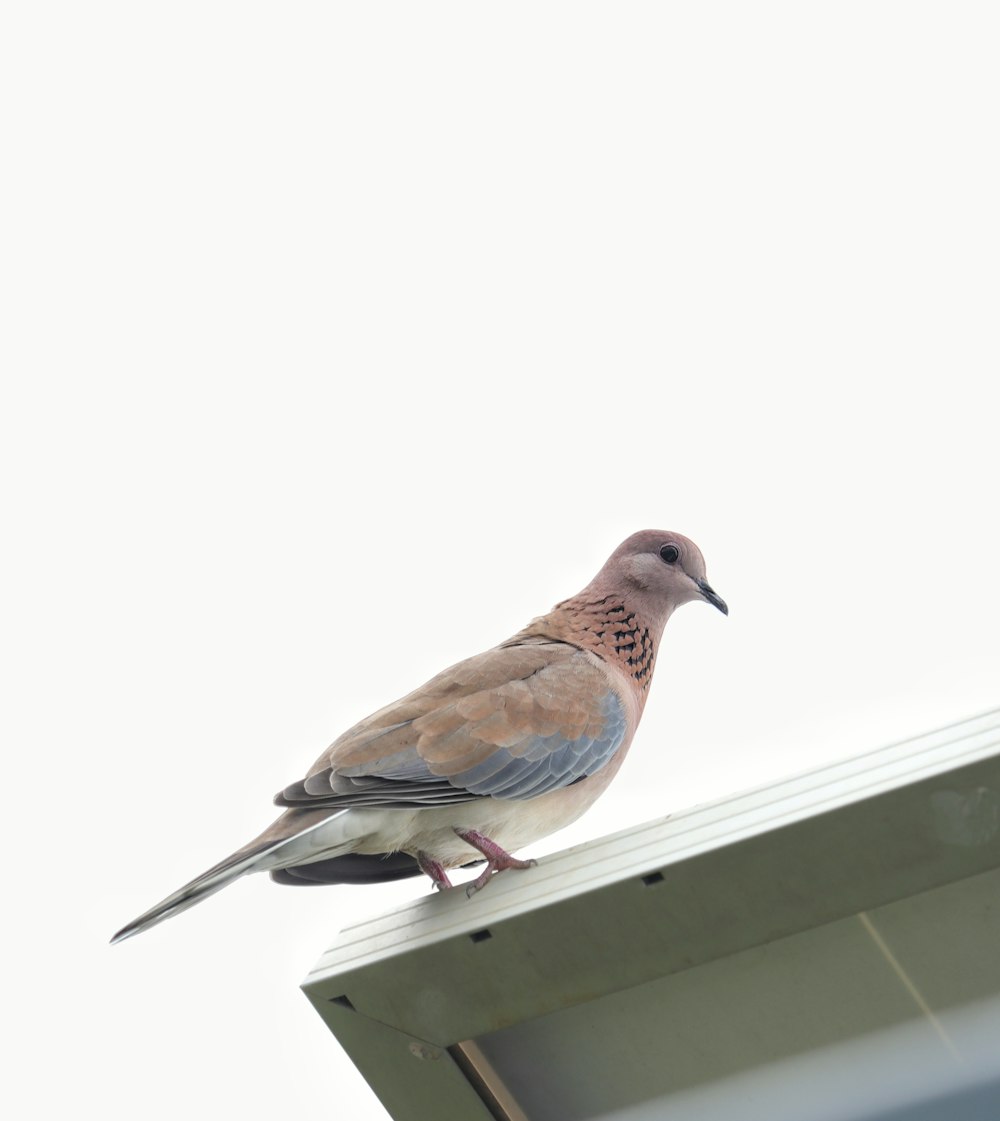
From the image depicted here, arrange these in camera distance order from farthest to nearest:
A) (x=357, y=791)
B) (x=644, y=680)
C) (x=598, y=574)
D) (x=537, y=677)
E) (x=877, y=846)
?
(x=598, y=574) < (x=644, y=680) < (x=537, y=677) < (x=357, y=791) < (x=877, y=846)

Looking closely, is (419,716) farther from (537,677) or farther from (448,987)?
(448,987)

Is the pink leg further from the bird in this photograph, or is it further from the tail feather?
the tail feather

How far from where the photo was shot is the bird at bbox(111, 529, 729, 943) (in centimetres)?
278

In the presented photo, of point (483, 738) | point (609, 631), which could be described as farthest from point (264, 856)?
point (609, 631)

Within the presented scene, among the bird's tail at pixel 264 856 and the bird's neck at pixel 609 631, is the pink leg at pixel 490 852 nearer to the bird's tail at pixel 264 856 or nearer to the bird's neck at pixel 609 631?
the bird's tail at pixel 264 856

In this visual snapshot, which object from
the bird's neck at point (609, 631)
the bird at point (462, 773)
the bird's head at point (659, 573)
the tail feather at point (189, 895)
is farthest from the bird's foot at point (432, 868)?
the bird's head at point (659, 573)

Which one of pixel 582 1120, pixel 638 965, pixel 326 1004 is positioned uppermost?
pixel 326 1004

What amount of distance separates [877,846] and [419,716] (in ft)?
4.57

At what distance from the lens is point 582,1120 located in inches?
84.2

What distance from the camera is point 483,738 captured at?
3.01 m

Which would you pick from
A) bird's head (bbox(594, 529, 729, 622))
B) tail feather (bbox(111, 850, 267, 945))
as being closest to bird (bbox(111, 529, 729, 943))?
tail feather (bbox(111, 850, 267, 945))

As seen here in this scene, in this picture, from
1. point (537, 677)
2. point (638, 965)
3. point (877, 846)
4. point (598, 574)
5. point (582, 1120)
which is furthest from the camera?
point (598, 574)

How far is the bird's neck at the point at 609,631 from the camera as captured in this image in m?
3.59

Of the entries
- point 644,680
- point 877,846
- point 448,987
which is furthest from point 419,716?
point 877,846
